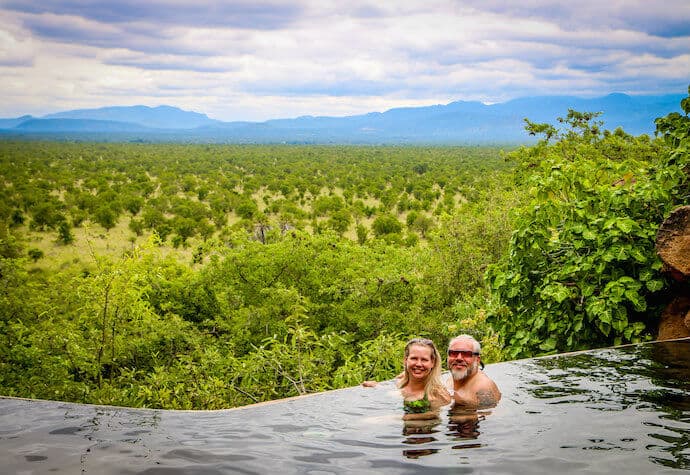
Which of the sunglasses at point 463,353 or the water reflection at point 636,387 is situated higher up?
the sunglasses at point 463,353

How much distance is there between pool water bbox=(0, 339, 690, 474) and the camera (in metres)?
5.12

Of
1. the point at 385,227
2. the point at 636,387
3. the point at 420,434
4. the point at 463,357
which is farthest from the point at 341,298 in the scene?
the point at 385,227

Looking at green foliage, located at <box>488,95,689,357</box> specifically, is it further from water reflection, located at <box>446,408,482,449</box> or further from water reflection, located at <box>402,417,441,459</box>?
water reflection, located at <box>402,417,441,459</box>

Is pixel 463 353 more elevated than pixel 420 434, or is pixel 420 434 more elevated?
pixel 463 353

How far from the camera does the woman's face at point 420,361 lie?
6555 millimetres

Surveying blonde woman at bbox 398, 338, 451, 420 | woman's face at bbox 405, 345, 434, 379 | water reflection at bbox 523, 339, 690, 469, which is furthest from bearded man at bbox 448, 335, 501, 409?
water reflection at bbox 523, 339, 690, 469

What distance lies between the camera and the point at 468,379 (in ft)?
22.4

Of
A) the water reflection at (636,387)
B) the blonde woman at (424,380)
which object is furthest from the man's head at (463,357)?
the water reflection at (636,387)

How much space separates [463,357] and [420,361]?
48cm

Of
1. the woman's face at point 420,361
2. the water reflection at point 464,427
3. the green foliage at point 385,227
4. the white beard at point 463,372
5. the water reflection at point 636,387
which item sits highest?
the woman's face at point 420,361

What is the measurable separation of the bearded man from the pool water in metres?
0.17

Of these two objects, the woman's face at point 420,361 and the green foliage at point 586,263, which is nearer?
the woman's face at point 420,361

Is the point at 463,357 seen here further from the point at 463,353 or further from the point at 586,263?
the point at 586,263

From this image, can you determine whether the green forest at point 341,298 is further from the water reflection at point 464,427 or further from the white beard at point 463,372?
the water reflection at point 464,427
